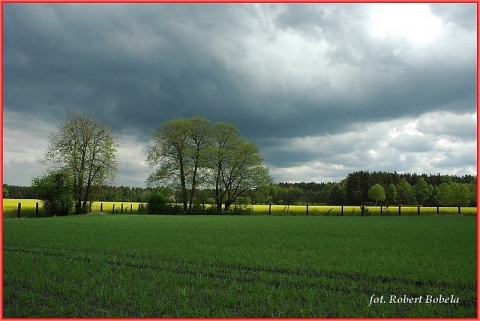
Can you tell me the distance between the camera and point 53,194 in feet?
194

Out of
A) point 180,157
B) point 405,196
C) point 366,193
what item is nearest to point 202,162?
point 180,157

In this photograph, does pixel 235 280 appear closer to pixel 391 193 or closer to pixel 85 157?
pixel 85 157

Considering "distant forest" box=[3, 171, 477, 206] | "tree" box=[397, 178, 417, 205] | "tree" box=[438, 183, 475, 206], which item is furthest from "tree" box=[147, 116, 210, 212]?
"tree" box=[397, 178, 417, 205]

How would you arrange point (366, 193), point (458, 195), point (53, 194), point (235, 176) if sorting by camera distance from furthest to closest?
point (366, 193)
point (458, 195)
point (235, 176)
point (53, 194)

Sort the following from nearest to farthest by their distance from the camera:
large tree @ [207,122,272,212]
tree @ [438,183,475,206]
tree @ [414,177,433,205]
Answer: large tree @ [207,122,272,212] → tree @ [438,183,475,206] → tree @ [414,177,433,205]

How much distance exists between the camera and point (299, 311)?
336 inches

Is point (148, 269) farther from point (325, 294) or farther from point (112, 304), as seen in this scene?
point (325, 294)

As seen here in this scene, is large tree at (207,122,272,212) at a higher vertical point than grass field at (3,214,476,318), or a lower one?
higher

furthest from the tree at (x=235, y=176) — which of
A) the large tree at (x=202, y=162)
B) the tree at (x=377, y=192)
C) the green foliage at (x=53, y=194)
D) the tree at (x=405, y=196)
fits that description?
the tree at (x=405, y=196)

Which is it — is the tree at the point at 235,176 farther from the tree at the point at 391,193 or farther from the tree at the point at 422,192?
the tree at the point at 422,192

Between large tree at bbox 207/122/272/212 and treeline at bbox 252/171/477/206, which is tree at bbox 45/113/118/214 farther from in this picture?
treeline at bbox 252/171/477/206

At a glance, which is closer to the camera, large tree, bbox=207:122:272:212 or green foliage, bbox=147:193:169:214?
green foliage, bbox=147:193:169:214

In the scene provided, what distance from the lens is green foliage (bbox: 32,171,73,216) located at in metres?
59.0

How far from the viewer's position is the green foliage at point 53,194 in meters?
59.0
